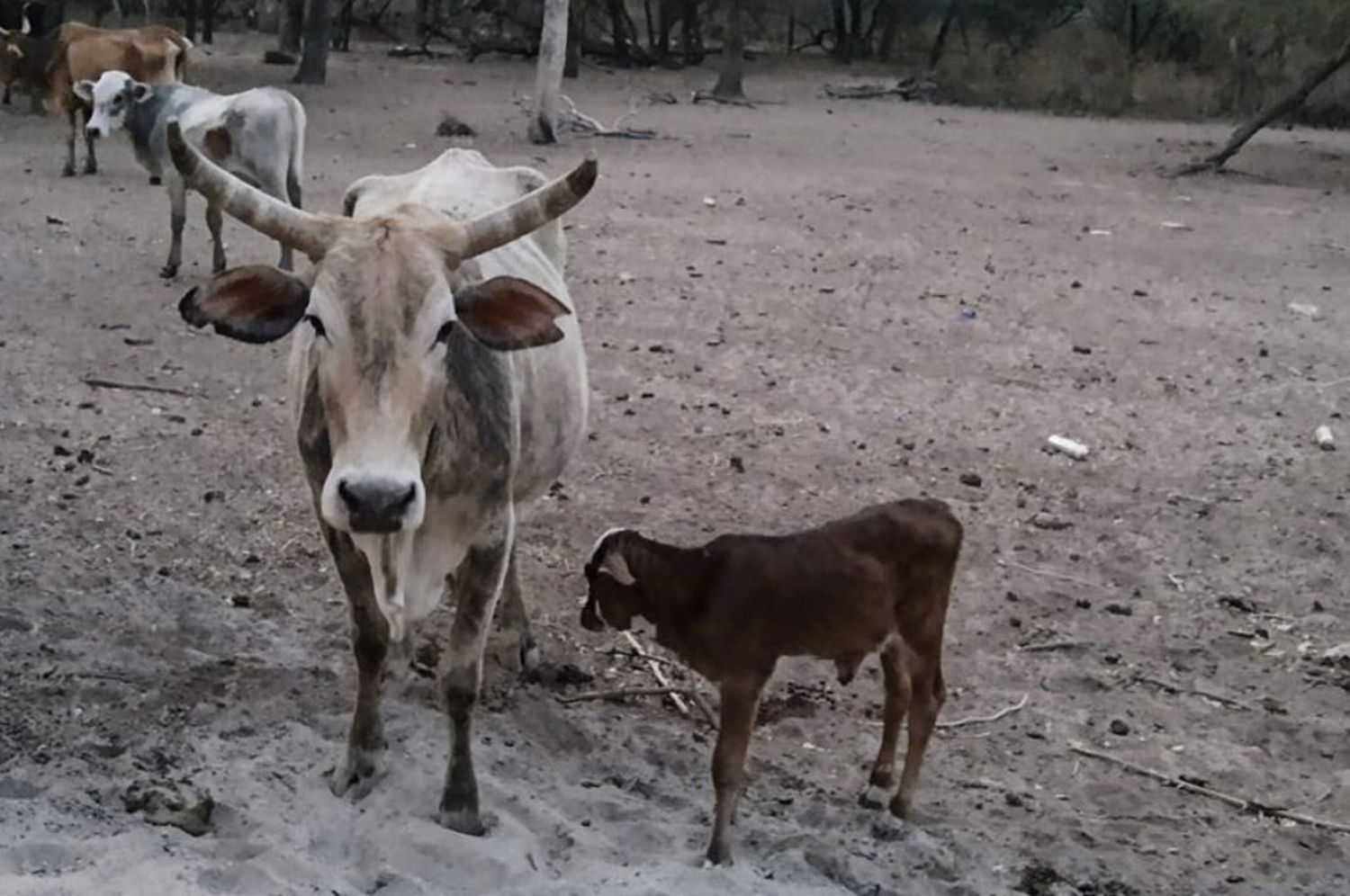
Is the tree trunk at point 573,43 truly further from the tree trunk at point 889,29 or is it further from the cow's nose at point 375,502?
the cow's nose at point 375,502

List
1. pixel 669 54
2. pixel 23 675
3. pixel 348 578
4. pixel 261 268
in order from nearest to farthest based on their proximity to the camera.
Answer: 1. pixel 261 268
2. pixel 348 578
3. pixel 23 675
4. pixel 669 54

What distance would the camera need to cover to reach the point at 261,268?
3723 mm

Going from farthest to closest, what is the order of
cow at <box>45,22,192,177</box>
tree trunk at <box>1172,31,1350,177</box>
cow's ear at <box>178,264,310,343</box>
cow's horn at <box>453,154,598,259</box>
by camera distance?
tree trunk at <box>1172,31,1350,177</box> < cow at <box>45,22,192,177</box> < cow's horn at <box>453,154,598,259</box> < cow's ear at <box>178,264,310,343</box>

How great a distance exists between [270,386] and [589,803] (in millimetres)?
4202

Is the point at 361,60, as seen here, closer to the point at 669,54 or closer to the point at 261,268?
the point at 669,54

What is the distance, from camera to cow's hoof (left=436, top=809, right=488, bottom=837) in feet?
13.5

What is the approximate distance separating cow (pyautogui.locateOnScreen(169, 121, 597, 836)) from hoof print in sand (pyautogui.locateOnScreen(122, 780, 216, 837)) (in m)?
0.40

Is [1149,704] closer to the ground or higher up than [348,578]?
closer to the ground

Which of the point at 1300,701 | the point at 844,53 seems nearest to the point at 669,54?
the point at 844,53

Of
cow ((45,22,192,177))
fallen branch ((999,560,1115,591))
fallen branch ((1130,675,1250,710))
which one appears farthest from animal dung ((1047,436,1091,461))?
cow ((45,22,192,177))

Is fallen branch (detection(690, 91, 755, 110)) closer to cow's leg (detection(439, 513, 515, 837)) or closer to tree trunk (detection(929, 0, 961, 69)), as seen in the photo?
tree trunk (detection(929, 0, 961, 69))

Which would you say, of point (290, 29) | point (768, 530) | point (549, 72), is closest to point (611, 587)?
point (768, 530)

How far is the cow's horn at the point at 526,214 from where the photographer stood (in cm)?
384

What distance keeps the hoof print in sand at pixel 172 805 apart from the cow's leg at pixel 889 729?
5.69 ft
